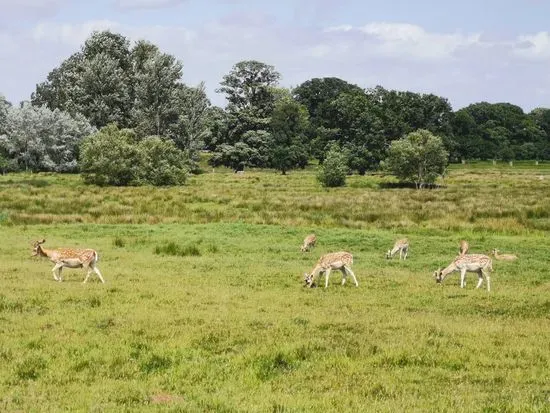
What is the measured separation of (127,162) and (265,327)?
202ft

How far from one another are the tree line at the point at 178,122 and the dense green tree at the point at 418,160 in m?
1.93

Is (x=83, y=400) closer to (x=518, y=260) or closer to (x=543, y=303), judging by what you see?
(x=543, y=303)

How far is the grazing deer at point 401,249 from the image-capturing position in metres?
27.5

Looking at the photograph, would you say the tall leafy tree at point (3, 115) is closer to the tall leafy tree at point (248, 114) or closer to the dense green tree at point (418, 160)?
the tall leafy tree at point (248, 114)

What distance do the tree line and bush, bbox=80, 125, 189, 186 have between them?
153mm

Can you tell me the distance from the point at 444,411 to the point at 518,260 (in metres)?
18.9

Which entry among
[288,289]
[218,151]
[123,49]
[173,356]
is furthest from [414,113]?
[173,356]

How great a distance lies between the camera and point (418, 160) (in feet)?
269

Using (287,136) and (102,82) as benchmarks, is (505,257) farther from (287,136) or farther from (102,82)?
(287,136)

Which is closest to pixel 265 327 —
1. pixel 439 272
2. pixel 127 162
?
pixel 439 272

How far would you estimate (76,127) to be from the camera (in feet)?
299

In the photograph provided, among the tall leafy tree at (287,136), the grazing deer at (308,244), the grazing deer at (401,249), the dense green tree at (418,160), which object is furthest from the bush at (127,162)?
the grazing deer at (401,249)

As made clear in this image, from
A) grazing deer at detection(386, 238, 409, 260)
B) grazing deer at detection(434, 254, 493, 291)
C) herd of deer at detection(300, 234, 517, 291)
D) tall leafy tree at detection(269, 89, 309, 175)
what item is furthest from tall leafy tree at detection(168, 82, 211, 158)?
grazing deer at detection(434, 254, 493, 291)

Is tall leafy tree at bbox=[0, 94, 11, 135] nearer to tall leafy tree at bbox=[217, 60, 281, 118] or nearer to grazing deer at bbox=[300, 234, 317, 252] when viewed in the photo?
tall leafy tree at bbox=[217, 60, 281, 118]
